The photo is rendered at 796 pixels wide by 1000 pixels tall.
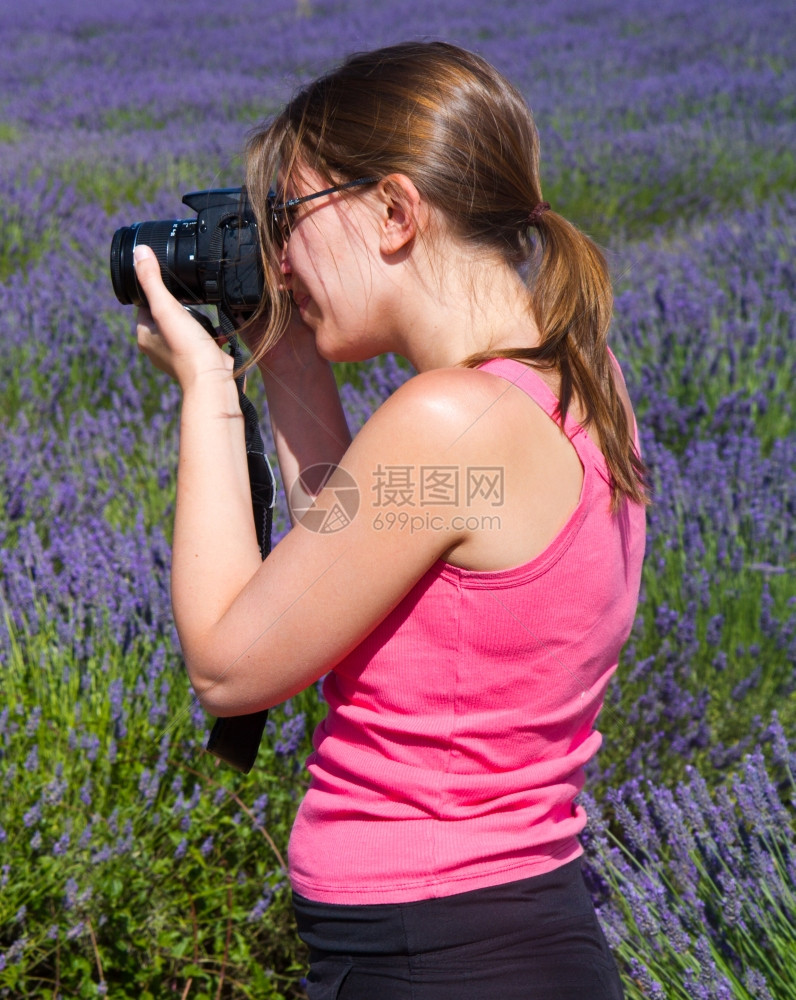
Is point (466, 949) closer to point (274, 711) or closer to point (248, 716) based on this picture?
point (248, 716)

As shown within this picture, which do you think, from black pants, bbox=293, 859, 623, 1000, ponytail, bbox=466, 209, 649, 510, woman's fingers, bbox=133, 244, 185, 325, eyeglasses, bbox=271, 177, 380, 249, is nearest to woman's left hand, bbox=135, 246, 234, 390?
woman's fingers, bbox=133, 244, 185, 325

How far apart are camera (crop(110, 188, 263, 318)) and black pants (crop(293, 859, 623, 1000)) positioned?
72cm

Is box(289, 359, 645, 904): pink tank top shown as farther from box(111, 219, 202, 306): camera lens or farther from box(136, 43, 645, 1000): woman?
box(111, 219, 202, 306): camera lens

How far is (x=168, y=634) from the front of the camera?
70.4 inches

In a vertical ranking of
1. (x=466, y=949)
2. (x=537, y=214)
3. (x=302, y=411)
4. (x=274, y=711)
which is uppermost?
(x=537, y=214)

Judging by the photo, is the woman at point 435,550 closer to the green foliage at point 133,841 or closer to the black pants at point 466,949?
the black pants at point 466,949

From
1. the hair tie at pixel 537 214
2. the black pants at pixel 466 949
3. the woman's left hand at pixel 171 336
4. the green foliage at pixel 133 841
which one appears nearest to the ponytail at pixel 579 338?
the hair tie at pixel 537 214

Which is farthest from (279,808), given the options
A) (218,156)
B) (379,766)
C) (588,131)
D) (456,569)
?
(588,131)

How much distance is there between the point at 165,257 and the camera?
124cm

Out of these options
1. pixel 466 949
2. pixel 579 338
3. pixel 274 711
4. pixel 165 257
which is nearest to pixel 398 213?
pixel 579 338

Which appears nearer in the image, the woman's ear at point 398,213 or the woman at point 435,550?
the woman at point 435,550

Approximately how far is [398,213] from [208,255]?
0.94ft

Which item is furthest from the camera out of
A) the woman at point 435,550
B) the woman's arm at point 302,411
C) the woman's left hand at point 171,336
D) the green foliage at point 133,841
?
the green foliage at point 133,841

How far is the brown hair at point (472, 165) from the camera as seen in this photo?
3.42 feet
